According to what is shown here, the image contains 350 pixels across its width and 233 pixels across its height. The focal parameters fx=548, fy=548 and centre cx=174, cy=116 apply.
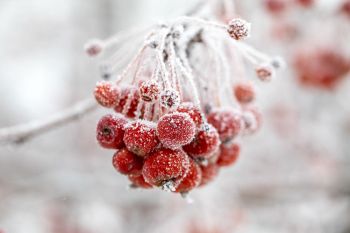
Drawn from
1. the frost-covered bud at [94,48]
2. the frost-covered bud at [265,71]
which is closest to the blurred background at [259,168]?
the frost-covered bud at [94,48]

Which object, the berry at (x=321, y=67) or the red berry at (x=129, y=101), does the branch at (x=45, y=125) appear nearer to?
the red berry at (x=129, y=101)

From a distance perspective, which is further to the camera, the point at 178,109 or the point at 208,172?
the point at 208,172

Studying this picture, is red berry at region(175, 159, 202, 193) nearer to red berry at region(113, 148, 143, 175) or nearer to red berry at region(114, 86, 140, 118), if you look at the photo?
red berry at region(113, 148, 143, 175)

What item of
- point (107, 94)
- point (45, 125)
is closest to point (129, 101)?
point (107, 94)

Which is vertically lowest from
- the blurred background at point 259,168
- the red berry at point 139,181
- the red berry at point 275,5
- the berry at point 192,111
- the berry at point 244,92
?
the blurred background at point 259,168

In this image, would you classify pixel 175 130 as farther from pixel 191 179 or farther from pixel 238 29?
pixel 238 29

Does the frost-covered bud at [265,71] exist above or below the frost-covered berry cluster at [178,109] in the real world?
above

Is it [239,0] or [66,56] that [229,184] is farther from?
[66,56]

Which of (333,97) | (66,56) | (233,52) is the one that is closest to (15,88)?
(66,56)
